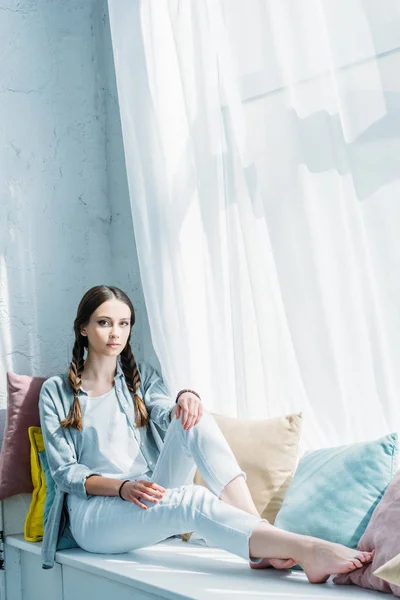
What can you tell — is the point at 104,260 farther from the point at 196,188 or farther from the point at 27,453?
the point at 27,453

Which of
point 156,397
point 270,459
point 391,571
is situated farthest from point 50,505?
point 391,571

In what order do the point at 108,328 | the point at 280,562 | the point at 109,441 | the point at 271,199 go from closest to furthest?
the point at 280,562
the point at 271,199
the point at 109,441
the point at 108,328

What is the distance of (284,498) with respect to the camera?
2400 mm

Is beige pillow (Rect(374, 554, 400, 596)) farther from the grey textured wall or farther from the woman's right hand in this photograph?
the grey textured wall

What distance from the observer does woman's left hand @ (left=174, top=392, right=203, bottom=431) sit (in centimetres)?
247

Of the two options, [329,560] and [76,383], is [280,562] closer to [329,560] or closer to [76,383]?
[329,560]

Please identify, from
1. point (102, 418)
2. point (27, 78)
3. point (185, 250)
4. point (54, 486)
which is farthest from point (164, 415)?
point (27, 78)

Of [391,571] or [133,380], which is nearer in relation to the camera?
[391,571]

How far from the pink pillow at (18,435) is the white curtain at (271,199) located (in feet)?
1.68

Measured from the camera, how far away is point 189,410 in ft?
8.18

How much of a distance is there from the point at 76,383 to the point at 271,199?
35.6 inches

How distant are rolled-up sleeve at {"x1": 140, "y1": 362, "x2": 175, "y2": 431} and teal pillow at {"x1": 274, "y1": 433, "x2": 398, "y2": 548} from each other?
653 millimetres

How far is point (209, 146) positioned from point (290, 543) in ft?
4.73

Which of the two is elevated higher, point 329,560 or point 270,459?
point 270,459
